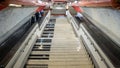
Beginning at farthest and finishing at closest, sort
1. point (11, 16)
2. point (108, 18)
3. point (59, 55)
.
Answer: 1. point (11, 16)
2. point (108, 18)
3. point (59, 55)

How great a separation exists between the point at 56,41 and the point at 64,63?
1.64 meters

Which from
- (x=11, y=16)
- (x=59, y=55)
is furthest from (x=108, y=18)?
(x=11, y=16)

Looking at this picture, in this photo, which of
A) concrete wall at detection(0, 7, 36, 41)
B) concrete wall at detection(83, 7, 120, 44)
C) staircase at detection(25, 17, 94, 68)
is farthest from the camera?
concrete wall at detection(0, 7, 36, 41)

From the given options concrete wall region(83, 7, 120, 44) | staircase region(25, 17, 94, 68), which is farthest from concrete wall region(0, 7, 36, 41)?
concrete wall region(83, 7, 120, 44)

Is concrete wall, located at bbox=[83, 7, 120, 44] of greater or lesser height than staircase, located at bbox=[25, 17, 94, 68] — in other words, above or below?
above

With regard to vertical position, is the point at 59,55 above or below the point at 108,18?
below

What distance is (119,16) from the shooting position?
662 centimetres

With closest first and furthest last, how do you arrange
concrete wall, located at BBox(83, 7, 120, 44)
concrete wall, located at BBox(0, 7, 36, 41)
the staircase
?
the staircase < concrete wall, located at BBox(83, 7, 120, 44) < concrete wall, located at BBox(0, 7, 36, 41)

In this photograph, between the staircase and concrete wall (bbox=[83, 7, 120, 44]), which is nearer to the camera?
the staircase

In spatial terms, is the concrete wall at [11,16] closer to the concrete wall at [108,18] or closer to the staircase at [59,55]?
the staircase at [59,55]

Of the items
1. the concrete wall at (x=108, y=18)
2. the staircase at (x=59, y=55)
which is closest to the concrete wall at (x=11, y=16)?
the staircase at (x=59, y=55)

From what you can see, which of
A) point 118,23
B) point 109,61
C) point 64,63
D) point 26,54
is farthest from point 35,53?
point 118,23

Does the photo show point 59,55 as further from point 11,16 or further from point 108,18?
point 11,16

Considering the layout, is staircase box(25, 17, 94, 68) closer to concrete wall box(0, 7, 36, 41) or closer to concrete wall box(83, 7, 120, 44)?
concrete wall box(83, 7, 120, 44)
